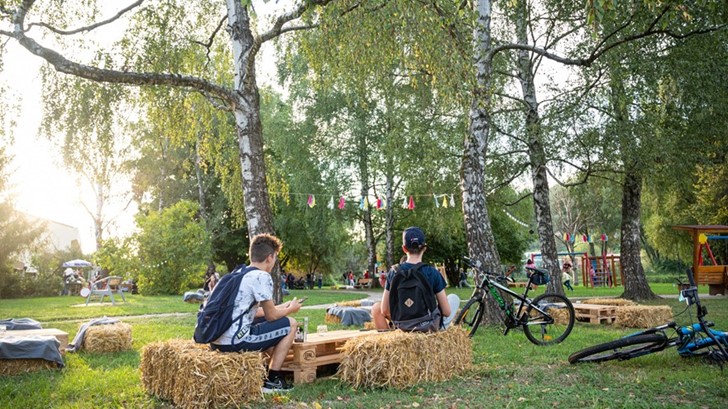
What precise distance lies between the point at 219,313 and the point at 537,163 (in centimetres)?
1087

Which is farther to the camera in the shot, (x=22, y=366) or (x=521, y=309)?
(x=521, y=309)

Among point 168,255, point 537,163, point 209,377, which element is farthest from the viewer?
point 168,255

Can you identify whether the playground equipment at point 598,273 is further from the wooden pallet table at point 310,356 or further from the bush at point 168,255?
the wooden pallet table at point 310,356

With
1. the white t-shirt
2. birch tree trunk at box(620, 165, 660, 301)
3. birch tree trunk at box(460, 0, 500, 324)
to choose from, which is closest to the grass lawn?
the white t-shirt

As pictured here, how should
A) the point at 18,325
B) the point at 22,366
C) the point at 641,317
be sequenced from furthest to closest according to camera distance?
the point at 641,317
the point at 18,325
the point at 22,366

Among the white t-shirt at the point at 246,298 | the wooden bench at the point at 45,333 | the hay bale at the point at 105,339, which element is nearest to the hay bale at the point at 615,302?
the white t-shirt at the point at 246,298

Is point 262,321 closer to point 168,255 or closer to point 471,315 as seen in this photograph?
point 471,315

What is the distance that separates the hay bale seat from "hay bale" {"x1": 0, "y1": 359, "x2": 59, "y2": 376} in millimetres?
2459

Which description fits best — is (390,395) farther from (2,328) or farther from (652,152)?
(652,152)

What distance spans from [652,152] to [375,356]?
1026cm

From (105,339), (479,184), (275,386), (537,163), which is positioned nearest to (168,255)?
(537,163)

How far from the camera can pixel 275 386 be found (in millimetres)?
5086

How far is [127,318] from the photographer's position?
13.8m

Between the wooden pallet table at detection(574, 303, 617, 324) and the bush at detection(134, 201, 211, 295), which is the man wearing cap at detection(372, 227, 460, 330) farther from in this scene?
the bush at detection(134, 201, 211, 295)
